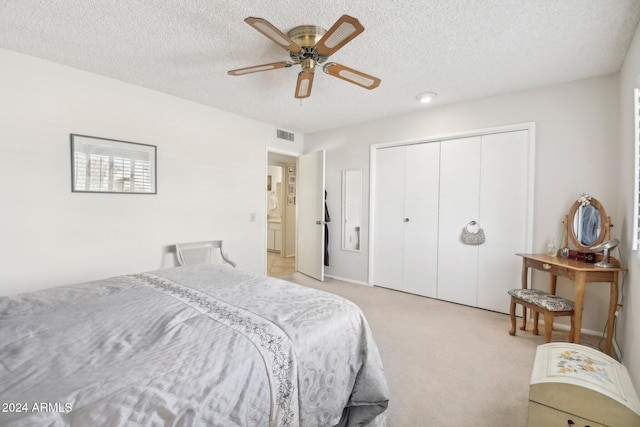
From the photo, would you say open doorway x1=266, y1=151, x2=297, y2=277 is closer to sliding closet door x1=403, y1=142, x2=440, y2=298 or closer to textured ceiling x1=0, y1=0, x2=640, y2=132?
sliding closet door x1=403, y1=142, x2=440, y2=298

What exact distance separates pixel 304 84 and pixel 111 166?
2074 millimetres

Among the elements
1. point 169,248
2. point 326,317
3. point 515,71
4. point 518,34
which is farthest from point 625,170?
point 169,248

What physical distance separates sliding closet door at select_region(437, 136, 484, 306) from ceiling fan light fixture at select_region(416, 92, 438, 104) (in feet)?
1.96

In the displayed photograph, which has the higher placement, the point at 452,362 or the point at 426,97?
the point at 426,97

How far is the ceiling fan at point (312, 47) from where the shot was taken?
1589 mm

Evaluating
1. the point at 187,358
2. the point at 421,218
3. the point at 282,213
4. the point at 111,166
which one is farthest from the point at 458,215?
the point at 282,213

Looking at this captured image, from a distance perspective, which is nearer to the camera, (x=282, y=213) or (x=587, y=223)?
(x=587, y=223)

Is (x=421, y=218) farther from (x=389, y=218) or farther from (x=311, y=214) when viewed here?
(x=311, y=214)

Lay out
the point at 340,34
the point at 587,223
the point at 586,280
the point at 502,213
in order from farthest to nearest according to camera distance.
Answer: the point at 502,213 < the point at 587,223 < the point at 586,280 < the point at 340,34

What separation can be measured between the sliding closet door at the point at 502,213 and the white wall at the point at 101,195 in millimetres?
3016

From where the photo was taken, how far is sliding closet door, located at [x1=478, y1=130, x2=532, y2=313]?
3041 mm

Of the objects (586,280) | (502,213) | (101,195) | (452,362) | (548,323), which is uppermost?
(101,195)

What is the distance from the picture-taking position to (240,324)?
1240 millimetres

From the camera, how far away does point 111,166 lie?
2.79 meters
